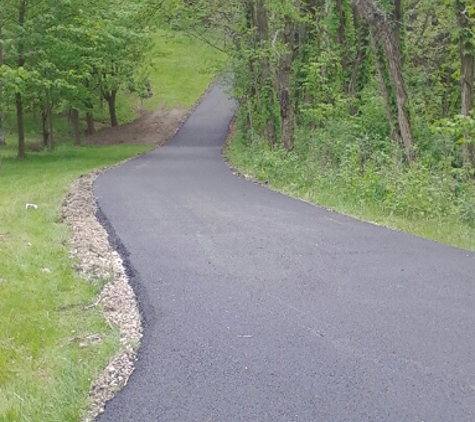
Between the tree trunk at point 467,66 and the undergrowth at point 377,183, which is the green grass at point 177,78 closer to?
the undergrowth at point 377,183

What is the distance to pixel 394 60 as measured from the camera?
46.0 ft

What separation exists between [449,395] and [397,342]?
0.91 meters

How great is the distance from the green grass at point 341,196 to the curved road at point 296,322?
74 cm

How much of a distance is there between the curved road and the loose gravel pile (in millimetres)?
101

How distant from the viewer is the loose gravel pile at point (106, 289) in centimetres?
420

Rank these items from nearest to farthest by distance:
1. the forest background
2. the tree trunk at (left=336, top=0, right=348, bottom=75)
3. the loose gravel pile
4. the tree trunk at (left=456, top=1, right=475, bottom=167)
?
the loose gravel pile
the forest background
the tree trunk at (left=456, top=1, right=475, bottom=167)
the tree trunk at (left=336, top=0, right=348, bottom=75)

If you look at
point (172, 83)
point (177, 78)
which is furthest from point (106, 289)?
point (177, 78)


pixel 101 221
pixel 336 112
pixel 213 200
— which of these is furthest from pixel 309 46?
pixel 101 221

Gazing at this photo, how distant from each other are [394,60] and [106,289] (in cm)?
998

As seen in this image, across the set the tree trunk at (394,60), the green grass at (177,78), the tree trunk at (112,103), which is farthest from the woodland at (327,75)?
the green grass at (177,78)

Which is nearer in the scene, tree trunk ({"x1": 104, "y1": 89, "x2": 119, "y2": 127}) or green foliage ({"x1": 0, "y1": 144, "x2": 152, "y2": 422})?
green foliage ({"x1": 0, "y1": 144, "x2": 152, "y2": 422})

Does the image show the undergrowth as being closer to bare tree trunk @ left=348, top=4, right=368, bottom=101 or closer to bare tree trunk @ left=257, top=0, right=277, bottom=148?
bare tree trunk @ left=348, top=4, right=368, bottom=101

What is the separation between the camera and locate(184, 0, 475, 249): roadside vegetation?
10.9 meters

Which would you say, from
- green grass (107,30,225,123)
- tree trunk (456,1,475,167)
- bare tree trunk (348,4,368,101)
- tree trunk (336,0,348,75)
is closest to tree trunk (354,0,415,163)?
→ tree trunk (456,1,475,167)
